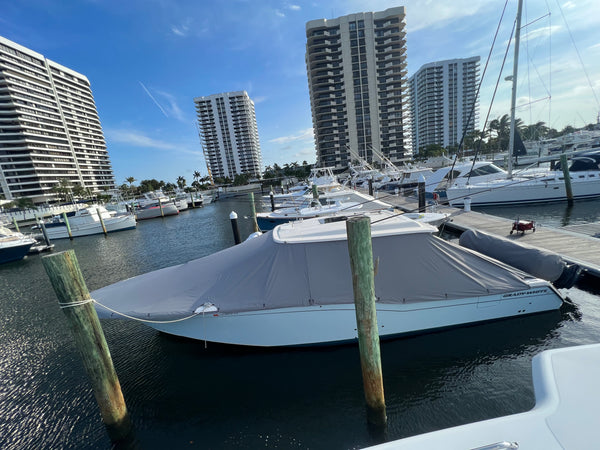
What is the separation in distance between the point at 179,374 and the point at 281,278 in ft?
10.4

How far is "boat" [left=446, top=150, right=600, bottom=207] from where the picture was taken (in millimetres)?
17438

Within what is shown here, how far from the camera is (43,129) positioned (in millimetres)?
77750

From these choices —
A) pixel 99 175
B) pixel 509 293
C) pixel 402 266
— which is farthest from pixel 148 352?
pixel 99 175

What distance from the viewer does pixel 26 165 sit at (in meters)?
70.4

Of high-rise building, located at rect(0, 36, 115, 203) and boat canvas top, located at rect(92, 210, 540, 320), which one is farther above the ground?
high-rise building, located at rect(0, 36, 115, 203)

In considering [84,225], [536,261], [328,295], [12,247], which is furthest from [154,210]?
[536,261]

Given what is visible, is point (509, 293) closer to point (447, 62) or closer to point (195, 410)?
point (195, 410)

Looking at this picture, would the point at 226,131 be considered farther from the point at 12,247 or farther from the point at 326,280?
the point at 326,280

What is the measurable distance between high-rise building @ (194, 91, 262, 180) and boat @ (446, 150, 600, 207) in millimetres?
110114

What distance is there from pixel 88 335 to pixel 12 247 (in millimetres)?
21726

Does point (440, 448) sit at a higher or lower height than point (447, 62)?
lower

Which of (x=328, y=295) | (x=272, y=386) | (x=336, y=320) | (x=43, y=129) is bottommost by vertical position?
(x=272, y=386)

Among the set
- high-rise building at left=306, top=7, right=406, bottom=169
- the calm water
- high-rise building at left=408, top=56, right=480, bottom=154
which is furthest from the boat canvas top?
high-rise building at left=408, top=56, right=480, bottom=154

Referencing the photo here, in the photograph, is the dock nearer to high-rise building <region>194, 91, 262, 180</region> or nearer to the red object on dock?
the red object on dock
